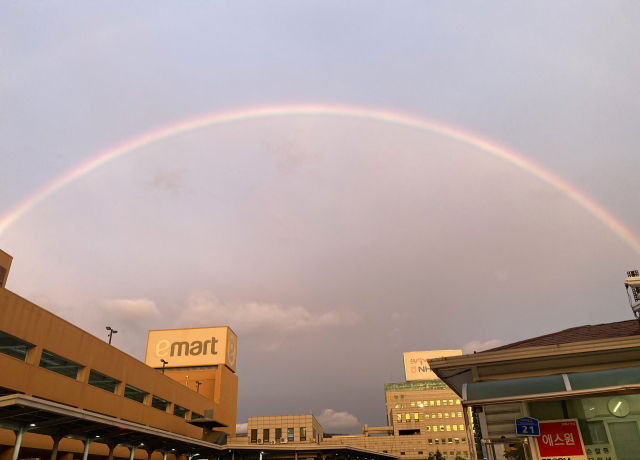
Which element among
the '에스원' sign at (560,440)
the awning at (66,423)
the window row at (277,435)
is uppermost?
the window row at (277,435)

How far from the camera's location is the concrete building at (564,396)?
1069cm

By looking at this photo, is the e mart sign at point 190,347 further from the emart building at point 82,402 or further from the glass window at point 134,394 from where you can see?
the glass window at point 134,394

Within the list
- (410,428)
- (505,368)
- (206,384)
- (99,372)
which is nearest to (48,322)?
(99,372)

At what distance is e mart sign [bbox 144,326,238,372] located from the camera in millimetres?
78250

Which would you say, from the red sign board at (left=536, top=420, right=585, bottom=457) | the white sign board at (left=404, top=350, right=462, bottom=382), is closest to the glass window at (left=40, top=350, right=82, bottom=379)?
the red sign board at (left=536, top=420, right=585, bottom=457)

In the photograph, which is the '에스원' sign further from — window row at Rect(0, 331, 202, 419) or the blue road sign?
window row at Rect(0, 331, 202, 419)

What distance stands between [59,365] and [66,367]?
789 mm

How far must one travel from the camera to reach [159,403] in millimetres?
46312

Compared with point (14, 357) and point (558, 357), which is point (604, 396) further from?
point (14, 357)

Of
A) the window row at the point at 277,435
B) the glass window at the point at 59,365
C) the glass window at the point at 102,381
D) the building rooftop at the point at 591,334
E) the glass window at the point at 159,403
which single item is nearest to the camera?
the building rooftop at the point at 591,334

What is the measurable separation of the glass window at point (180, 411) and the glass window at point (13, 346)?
2623cm

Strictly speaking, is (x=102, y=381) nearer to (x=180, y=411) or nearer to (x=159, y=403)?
(x=159, y=403)

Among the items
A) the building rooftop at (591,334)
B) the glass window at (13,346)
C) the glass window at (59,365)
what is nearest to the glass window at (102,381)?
the glass window at (59,365)

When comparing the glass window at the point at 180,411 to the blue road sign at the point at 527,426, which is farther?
the glass window at the point at 180,411
